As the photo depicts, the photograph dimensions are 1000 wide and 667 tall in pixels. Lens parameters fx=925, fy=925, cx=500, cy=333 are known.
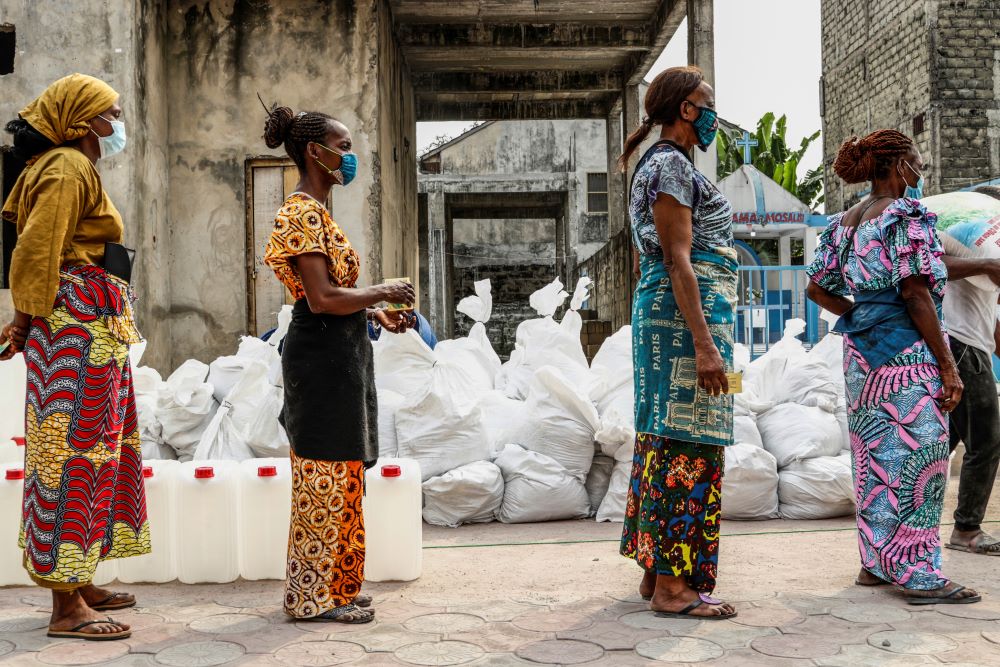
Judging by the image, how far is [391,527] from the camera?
3363 mm

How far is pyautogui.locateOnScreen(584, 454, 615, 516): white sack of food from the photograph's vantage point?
15.1ft

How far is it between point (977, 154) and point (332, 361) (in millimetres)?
16355

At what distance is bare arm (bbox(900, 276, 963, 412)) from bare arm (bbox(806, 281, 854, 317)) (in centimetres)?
24

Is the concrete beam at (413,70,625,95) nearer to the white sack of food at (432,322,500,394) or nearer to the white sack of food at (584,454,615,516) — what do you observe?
the white sack of food at (432,322,500,394)

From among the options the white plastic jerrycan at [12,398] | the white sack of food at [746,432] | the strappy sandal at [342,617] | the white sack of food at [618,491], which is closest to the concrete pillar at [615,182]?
the white sack of food at [746,432]

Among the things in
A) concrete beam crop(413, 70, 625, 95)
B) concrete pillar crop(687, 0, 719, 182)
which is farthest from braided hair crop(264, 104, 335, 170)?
concrete beam crop(413, 70, 625, 95)

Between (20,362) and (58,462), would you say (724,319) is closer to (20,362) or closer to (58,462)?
(58,462)

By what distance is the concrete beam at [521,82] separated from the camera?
538 inches

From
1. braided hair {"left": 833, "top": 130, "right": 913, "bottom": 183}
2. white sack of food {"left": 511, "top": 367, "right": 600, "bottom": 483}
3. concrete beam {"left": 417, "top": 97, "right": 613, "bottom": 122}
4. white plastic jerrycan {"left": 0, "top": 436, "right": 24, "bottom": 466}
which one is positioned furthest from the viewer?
concrete beam {"left": 417, "top": 97, "right": 613, "bottom": 122}

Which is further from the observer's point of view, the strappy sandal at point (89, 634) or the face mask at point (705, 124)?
the face mask at point (705, 124)

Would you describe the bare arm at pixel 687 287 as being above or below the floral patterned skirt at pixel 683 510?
above

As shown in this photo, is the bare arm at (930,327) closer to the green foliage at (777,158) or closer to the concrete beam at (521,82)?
the concrete beam at (521,82)

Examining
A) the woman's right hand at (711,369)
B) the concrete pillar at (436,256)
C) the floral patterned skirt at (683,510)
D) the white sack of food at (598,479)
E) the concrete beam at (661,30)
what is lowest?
the white sack of food at (598,479)

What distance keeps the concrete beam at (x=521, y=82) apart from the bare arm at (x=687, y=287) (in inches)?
448
